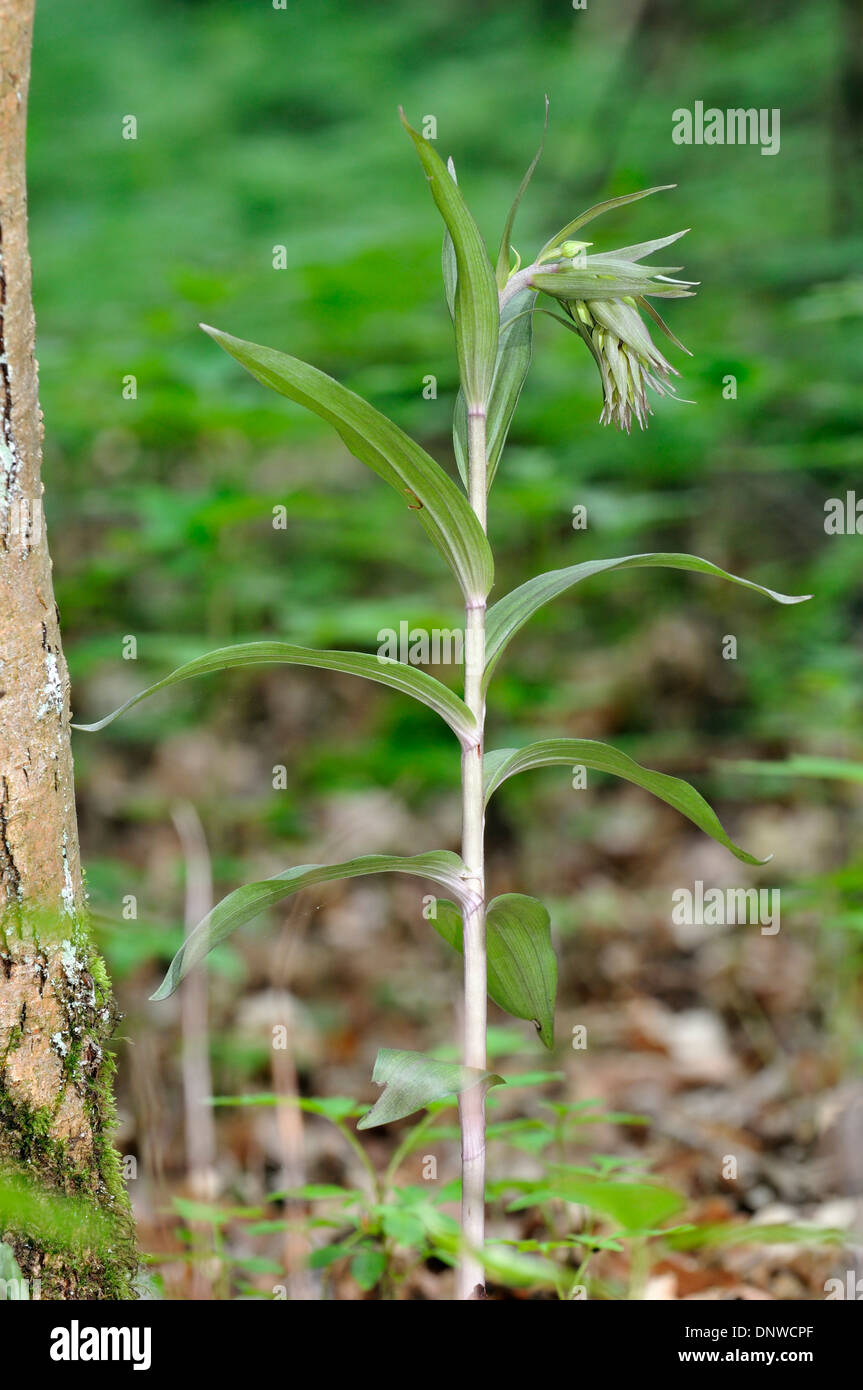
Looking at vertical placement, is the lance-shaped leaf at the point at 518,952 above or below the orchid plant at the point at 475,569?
below

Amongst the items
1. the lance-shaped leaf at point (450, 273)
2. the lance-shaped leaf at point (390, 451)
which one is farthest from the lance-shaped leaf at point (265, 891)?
the lance-shaped leaf at point (450, 273)

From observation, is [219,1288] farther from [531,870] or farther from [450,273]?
[531,870]

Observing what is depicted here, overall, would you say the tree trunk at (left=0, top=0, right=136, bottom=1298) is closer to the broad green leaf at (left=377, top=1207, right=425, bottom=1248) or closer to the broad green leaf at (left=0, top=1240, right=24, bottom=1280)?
the broad green leaf at (left=0, top=1240, right=24, bottom=1280)

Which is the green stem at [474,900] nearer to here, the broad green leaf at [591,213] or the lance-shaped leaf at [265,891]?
the lance-shaped leaf at [265,891]

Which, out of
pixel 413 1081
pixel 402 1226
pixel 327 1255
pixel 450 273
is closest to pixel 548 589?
pixel 450 273

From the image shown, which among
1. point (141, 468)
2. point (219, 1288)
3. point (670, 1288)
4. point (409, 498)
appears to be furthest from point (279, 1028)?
point (141, 468)

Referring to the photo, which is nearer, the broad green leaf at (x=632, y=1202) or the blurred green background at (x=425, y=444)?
the broad green leaf at (x=632, y=1202)
